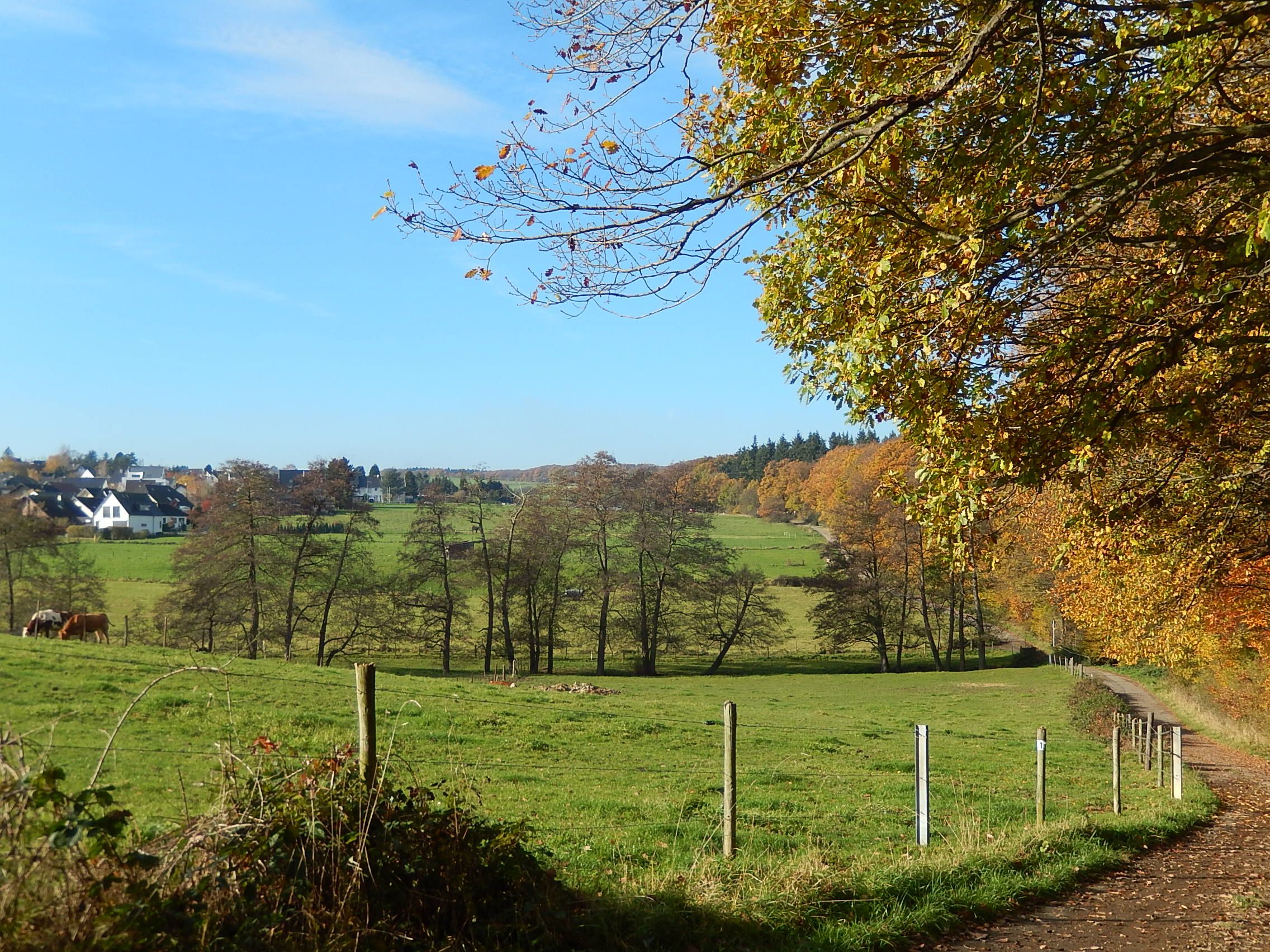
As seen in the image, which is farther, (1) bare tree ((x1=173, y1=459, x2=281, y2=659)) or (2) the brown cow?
(1) bare tree ((x1=173, y1=459, x2=281, y2=659))

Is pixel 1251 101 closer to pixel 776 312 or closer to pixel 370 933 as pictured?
pixel 776 312

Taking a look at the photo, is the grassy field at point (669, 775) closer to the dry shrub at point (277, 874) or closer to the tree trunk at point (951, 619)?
the dry shrub at point (277, 874)

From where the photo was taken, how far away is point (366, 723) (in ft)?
16.9

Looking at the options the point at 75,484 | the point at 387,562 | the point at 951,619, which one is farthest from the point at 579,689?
the point at 75,484

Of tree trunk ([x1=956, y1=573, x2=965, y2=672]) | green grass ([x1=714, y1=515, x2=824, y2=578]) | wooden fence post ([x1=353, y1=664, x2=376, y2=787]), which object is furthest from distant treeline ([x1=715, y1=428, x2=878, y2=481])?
wooden fence post ([x1=353, y1=664, x2=376, y2=787])

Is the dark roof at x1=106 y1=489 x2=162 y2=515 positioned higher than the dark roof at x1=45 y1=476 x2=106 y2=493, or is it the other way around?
the dark roof at x1=45 y1=476 x2=106 y2=493

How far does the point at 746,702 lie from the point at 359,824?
31.4m

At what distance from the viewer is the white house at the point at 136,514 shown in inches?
2338

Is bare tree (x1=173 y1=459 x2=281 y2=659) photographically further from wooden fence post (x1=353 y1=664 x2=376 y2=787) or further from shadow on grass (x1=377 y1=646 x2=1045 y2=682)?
wooden fence post (x1=353 y1=664 x2=376 y2=787)

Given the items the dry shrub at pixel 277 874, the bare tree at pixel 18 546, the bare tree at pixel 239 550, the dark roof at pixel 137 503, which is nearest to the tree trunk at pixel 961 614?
the bare tree at pixel 239 550

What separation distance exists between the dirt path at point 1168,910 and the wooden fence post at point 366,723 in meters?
3.98

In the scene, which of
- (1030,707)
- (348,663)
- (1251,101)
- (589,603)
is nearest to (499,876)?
(1251,101)

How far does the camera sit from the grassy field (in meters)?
6.18

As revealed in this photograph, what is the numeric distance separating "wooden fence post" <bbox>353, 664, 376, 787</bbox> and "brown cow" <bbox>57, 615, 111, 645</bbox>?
29.4 m
